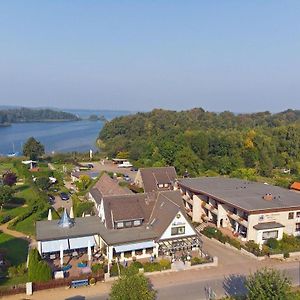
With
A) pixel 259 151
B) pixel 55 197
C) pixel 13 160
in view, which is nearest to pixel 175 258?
pixel 55 197

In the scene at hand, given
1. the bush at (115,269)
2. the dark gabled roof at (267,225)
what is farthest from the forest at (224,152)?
the bush at (115,269)

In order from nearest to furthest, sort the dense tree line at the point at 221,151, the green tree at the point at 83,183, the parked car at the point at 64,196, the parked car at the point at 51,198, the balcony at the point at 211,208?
the balcony at the point at 211,208 < the parked car at the point at 51,198 < the parked car at the point at 64,196 < the green tree at the point at 83,183 < the dense tree line at the point at 221,151

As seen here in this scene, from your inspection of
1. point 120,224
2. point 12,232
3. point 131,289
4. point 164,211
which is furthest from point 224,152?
point 131,289

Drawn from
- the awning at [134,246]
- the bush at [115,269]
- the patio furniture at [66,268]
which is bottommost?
the patio furniture at [66,268]

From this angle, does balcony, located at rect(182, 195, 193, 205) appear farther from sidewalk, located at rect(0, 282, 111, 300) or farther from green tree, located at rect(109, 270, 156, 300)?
green tree, located at rect(109, 270, 156, 300)

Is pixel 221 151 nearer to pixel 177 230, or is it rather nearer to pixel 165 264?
pixel 177 230

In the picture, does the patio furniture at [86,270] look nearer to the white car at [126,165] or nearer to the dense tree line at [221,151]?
the dense tree line at [221,151]

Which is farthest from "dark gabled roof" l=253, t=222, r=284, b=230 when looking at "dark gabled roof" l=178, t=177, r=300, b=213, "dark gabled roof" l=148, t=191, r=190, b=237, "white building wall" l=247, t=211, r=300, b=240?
"dark gabled roof" l=148, t=191, r=190, b=237
